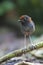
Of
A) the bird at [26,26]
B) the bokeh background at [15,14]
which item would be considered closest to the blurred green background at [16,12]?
the bokeh background at [15,14]

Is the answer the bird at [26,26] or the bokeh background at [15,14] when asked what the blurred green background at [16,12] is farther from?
the bird at [26,26]

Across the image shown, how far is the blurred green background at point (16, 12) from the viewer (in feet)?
29.0

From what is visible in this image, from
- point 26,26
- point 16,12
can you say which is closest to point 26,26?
point 26,26

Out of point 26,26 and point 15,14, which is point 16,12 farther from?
point 26,26

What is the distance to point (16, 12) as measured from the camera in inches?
369

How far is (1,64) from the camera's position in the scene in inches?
118

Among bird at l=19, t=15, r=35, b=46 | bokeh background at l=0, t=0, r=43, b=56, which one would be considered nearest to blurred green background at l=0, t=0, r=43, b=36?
bokeh background at l=0, t=0, r=43, b=56

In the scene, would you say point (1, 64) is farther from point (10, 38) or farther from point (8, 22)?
point (8, 22)

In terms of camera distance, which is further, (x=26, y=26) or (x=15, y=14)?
(x=15, y=14)

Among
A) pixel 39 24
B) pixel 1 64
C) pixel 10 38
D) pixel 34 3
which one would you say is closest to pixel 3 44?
pixel 10 38

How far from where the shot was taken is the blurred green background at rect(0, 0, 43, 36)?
8828mm

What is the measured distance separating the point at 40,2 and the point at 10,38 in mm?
1613

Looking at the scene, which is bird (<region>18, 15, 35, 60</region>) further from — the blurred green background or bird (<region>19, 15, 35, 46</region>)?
the blurred green background

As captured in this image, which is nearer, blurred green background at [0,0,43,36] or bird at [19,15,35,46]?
bird at [19,15,35,46]
